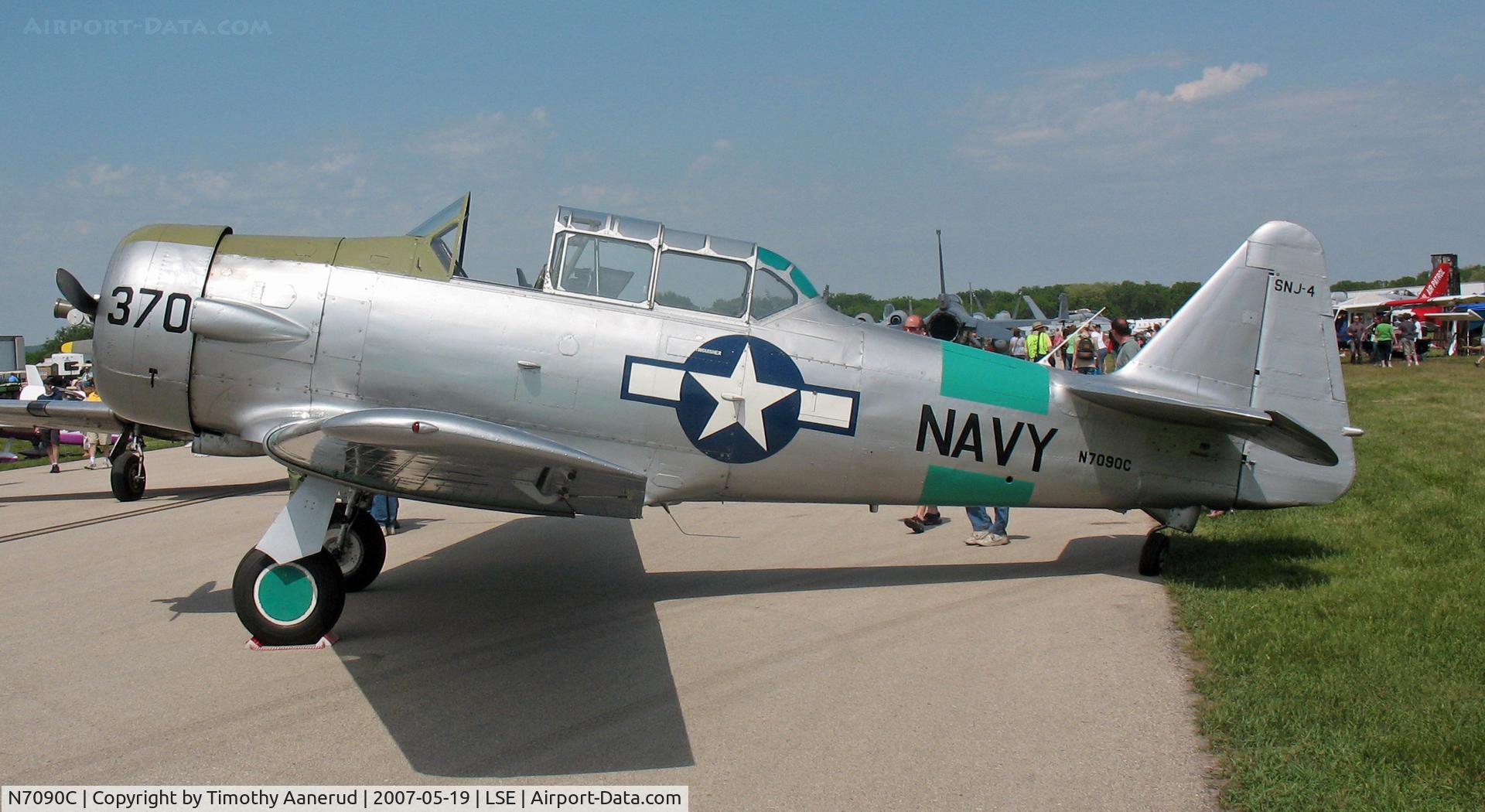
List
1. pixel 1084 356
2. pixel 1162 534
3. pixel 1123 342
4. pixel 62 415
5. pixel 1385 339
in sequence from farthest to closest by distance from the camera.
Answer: pixel 1385 339, pixel 1084 356, pixel 62 415, pixel 1123 342, pixel 1162 534

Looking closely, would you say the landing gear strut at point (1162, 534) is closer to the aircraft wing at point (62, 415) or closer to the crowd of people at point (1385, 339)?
the aircraft wing at point (62, 415)

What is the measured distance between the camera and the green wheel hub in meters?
5.51

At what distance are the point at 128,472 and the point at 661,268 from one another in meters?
8.74

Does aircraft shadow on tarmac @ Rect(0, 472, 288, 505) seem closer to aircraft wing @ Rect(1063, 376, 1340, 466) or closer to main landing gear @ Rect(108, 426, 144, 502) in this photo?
main landing gear @ Rect(108, 426, 144, 502)

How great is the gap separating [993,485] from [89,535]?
8.46 m

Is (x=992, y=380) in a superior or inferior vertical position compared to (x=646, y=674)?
superior

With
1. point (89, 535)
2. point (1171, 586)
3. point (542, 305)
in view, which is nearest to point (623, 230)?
point (542, 305)

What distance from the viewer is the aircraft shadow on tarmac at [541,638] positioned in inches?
169

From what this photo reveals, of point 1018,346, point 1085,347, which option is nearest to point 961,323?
point 1018,346

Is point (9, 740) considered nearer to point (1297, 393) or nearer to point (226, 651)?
point (226, 651)

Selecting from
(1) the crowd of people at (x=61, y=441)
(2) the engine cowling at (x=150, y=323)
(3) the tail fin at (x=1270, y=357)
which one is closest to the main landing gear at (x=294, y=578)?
(2) the engine cowling at (x=150, y=323)

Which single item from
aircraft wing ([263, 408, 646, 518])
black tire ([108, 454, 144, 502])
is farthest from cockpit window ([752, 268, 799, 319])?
black tire ([108, 454, 144, 502])

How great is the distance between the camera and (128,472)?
1136cm

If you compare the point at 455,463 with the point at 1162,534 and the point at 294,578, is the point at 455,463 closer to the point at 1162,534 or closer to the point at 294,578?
the point at 294,578
